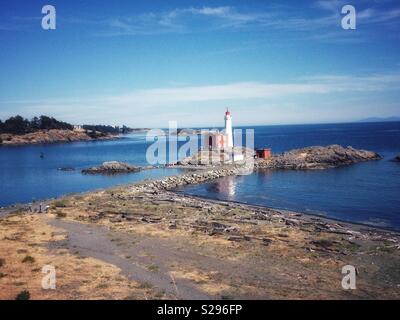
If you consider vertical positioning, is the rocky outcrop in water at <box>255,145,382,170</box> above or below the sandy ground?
above

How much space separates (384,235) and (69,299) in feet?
68.1

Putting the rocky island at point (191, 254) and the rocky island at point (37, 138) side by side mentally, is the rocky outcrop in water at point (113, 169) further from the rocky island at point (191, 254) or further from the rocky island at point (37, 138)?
the rocky island at point (37, 138)

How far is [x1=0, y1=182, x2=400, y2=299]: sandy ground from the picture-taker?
1653 centimetres

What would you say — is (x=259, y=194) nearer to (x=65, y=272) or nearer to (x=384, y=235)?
(x=384, y=235)

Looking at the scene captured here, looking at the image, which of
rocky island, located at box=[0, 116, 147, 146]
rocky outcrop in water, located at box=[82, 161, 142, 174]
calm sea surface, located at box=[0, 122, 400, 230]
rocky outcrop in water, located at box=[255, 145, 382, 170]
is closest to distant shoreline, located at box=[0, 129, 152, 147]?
rocky island, located at box=[0, 116, 147, 146]

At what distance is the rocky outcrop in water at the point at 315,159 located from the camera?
226ft

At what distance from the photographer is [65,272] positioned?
18688 millimetres

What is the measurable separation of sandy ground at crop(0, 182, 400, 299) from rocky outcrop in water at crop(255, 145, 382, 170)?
36.0 m

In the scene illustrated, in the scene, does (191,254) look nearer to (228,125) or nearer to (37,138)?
(228,125)

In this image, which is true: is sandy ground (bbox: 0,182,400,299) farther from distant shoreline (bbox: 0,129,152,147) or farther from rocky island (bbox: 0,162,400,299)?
distant shoreline (bbox: 0,129,152,147)

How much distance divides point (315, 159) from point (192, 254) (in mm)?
54380

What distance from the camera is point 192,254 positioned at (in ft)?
70.4

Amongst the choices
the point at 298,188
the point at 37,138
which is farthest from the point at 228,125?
the point at 37,138
